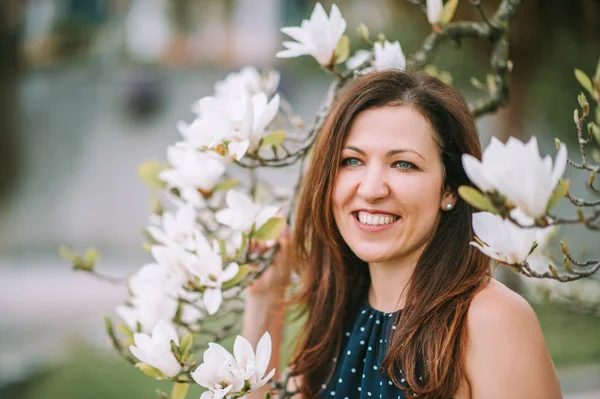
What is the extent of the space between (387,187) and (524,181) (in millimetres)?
427

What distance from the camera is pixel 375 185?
1.28 meters

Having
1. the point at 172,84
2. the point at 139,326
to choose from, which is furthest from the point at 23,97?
the point at 139,326

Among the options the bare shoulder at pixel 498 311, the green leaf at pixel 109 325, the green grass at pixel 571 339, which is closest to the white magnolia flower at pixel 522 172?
the bare shoulder at pixel 498 311

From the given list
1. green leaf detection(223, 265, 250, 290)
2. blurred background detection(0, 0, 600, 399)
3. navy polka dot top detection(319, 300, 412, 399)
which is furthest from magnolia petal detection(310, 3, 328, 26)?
blurred background detection(0, 0, 600, 399)

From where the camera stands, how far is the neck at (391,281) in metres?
1.41

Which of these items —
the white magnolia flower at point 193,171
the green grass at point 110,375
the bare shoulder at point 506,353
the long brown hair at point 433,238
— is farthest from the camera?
the green grass at point 110,375

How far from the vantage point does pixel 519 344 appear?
117 cm

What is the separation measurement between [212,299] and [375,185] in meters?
0.36

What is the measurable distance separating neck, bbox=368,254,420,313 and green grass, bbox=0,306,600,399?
2.44 meters

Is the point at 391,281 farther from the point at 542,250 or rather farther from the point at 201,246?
the point at 542,250

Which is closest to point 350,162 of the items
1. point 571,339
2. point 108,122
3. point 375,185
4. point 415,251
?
point 375,185

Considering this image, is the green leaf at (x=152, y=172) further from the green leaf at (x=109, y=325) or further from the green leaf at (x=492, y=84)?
the green leaf at (x=492, y=84)

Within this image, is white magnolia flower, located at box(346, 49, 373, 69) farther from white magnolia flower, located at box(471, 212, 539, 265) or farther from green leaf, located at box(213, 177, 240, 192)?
white magnolia flower, located at box(471, 212, 539, 265)

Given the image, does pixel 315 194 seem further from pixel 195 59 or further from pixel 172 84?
pixel 195 59
